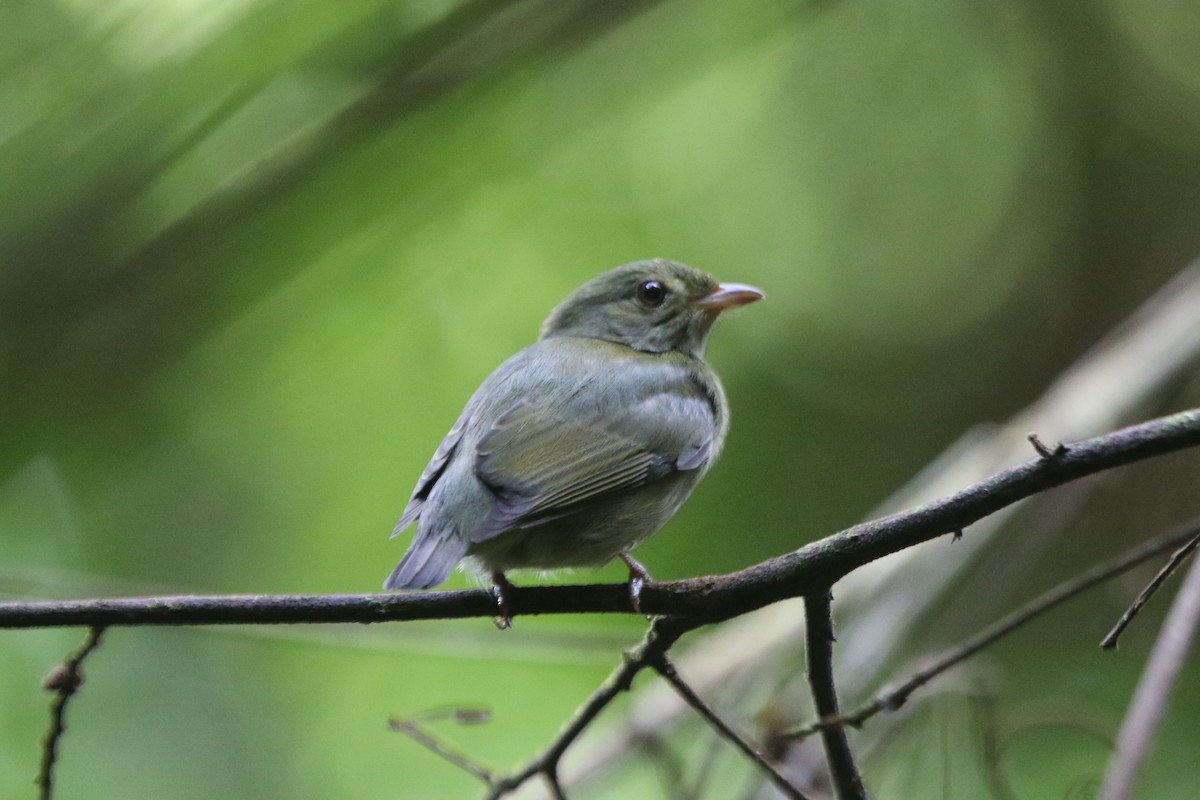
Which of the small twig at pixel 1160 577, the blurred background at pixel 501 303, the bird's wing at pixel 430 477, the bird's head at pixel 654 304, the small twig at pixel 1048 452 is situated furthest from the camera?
the bird's head at pixel 654 304

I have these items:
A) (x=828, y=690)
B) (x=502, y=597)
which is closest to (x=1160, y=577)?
(x=828, y=690)

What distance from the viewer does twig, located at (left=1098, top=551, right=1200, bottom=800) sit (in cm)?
236

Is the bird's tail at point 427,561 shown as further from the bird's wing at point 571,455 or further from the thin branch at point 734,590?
the thin branch at point 734,590

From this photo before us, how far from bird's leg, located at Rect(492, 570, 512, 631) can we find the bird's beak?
78.2 inches

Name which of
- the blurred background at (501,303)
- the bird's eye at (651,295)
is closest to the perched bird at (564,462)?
the bird's eye at (651,295)

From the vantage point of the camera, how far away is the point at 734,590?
216 centimetres

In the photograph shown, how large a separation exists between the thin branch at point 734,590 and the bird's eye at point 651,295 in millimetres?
2406

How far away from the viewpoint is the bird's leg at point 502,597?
2416 mm

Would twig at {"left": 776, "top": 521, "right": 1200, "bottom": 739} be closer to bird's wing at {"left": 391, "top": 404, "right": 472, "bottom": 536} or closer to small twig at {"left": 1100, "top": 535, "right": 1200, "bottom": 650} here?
small twig at {"left": 1100, "top": 535, "right": 1200, "bottom": 650}

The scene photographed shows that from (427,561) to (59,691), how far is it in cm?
87

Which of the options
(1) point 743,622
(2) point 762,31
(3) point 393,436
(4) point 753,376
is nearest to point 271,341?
(2) point 762,31

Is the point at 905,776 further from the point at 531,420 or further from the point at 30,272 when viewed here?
the point at 30,272

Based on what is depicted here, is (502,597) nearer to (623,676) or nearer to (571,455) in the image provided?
(623,676)

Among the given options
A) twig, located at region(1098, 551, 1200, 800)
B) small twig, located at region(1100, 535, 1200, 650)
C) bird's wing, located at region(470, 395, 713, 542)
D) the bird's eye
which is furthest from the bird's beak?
small twig, located at region(1100, 535, 1200, 650)
